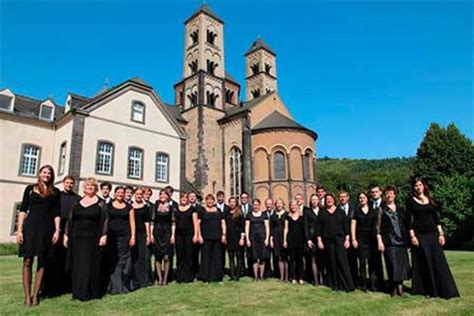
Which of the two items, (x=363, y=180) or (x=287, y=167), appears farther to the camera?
(x=363, y=180)

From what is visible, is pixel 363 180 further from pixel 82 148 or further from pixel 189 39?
pixel 82 148

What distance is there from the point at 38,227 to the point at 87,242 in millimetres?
843

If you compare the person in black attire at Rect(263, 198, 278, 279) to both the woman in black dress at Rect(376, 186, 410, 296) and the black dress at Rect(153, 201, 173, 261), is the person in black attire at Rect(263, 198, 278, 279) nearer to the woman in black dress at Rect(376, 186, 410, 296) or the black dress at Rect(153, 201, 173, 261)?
the black dress at Rect(153, 201, 173, 261)

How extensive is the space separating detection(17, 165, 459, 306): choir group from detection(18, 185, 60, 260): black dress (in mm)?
15

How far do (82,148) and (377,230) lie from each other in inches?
809

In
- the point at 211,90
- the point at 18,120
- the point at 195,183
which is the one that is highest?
the point at 211,90

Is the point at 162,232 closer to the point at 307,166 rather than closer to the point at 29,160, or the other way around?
the point at 29,160

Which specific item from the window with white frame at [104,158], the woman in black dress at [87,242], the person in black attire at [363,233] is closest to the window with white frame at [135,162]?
the window with white frame at [104,158]

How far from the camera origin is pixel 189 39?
43219 mm

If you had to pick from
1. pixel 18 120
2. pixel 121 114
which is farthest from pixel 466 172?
pixel 18 120

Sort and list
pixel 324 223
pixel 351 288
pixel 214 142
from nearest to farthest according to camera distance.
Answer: pixel 351 288, pixel 324 223, pixel 214 142

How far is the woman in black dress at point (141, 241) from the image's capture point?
7.60 m

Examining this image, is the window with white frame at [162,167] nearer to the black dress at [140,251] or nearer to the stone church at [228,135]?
the stone church at [228,135]

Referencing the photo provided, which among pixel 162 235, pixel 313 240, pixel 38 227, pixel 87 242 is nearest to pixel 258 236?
pixel 313 240
